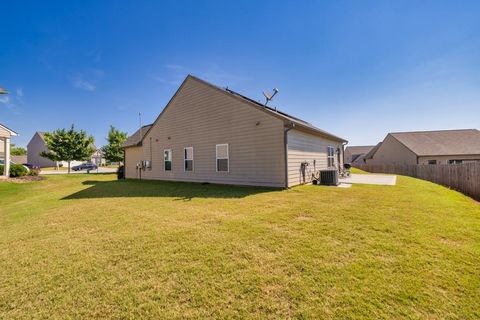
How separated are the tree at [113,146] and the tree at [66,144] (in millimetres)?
3603

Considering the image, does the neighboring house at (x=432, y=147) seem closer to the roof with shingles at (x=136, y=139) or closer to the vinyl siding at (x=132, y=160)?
the roof with shingles at (x=136, y=139)

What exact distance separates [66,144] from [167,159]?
21.0 meters

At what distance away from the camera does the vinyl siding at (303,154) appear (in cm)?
904

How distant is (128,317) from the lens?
6.14 ft

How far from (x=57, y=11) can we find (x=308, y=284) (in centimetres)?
1336

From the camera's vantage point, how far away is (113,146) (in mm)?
30312

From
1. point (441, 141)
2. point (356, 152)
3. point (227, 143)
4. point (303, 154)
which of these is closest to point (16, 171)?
point (227, 143)

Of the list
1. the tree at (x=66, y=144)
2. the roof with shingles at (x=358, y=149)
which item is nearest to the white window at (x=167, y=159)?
the tree at (x=66, y=144)

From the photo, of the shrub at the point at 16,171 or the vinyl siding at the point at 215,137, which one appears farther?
the shrub at the point at 16,171

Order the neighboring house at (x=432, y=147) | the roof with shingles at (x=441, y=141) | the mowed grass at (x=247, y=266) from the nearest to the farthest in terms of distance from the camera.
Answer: the mowed grass at (x=247, y=266) → the neighboring house at (x=432, y=147) → the roof with shingles at (x=441, y=141)

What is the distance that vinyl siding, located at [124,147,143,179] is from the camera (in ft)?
52.3

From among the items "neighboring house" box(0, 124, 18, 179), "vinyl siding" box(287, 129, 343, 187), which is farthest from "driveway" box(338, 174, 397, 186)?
"neighboring house" box(0, 124, 18, 179)

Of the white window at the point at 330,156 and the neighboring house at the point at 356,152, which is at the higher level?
the neighboring house at the point at 356,152

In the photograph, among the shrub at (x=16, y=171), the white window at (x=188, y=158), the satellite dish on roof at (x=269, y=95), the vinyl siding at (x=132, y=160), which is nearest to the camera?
the satellite dish on roof at (x=269, y=95)
